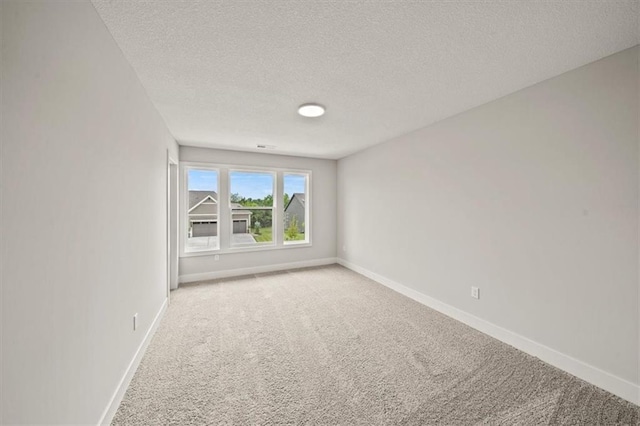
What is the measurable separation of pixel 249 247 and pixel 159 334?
2420 mm

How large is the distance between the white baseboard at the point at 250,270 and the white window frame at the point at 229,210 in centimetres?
35

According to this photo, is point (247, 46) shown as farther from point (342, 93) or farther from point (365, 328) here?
point (365, 328)

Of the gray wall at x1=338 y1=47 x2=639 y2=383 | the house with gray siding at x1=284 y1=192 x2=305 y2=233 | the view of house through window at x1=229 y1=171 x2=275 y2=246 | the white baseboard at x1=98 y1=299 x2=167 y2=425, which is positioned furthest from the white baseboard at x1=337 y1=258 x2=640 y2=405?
the white baseboard at x1=98 y1=299 x2=167 y2=425

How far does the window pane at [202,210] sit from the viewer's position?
14.9 feet

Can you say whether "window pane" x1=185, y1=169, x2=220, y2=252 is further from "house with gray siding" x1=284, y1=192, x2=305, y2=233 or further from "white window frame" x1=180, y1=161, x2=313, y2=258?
"house with gray siding" x1=284, y1=192, x2=305, y2=233

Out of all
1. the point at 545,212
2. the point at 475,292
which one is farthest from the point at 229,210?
the point at 545,212

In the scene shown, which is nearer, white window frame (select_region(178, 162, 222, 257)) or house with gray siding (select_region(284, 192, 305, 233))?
white window frame (select_region(178, 162, 222, 257))

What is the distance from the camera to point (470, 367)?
2098 mm

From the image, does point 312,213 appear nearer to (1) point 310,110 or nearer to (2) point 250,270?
(2) point 250,270

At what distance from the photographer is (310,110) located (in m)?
2.75

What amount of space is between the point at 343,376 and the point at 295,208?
3877 mm

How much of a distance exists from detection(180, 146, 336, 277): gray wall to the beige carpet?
55.7 inches

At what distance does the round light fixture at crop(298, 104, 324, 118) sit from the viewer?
267 cm

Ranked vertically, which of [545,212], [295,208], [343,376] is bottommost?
[343,376]
